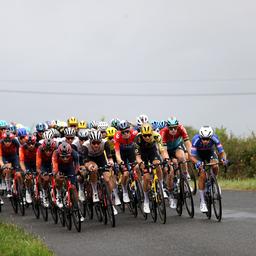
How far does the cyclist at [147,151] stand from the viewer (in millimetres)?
17188

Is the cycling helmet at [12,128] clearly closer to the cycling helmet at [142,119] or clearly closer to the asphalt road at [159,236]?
the asphalt road at [159,236]

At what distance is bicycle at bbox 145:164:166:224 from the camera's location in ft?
54.8

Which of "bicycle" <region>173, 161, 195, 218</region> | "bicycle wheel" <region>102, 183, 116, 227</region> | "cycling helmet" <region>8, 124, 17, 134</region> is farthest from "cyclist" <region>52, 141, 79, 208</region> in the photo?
"cycling helmet" <region>8, 124, 17, 134</region>

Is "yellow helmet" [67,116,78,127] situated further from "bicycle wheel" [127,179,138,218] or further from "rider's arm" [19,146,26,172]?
"bicycle wheel" [127,179,138,218]

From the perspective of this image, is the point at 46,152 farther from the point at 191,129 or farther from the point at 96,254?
the point at 191,129

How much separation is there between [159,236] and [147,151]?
11.4ft

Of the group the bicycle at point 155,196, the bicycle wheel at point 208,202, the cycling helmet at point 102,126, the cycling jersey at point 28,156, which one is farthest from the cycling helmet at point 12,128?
the bicycle wheel at point 208,202

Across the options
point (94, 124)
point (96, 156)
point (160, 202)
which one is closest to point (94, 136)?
point (96, 156)

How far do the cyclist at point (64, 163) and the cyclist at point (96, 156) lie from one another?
0.33 m

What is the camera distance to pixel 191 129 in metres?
50.1

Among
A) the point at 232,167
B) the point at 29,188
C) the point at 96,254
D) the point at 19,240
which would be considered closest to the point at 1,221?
the point at 29,188

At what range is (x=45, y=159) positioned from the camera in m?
18.8

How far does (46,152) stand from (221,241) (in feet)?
20.2

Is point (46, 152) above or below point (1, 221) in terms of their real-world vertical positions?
above
